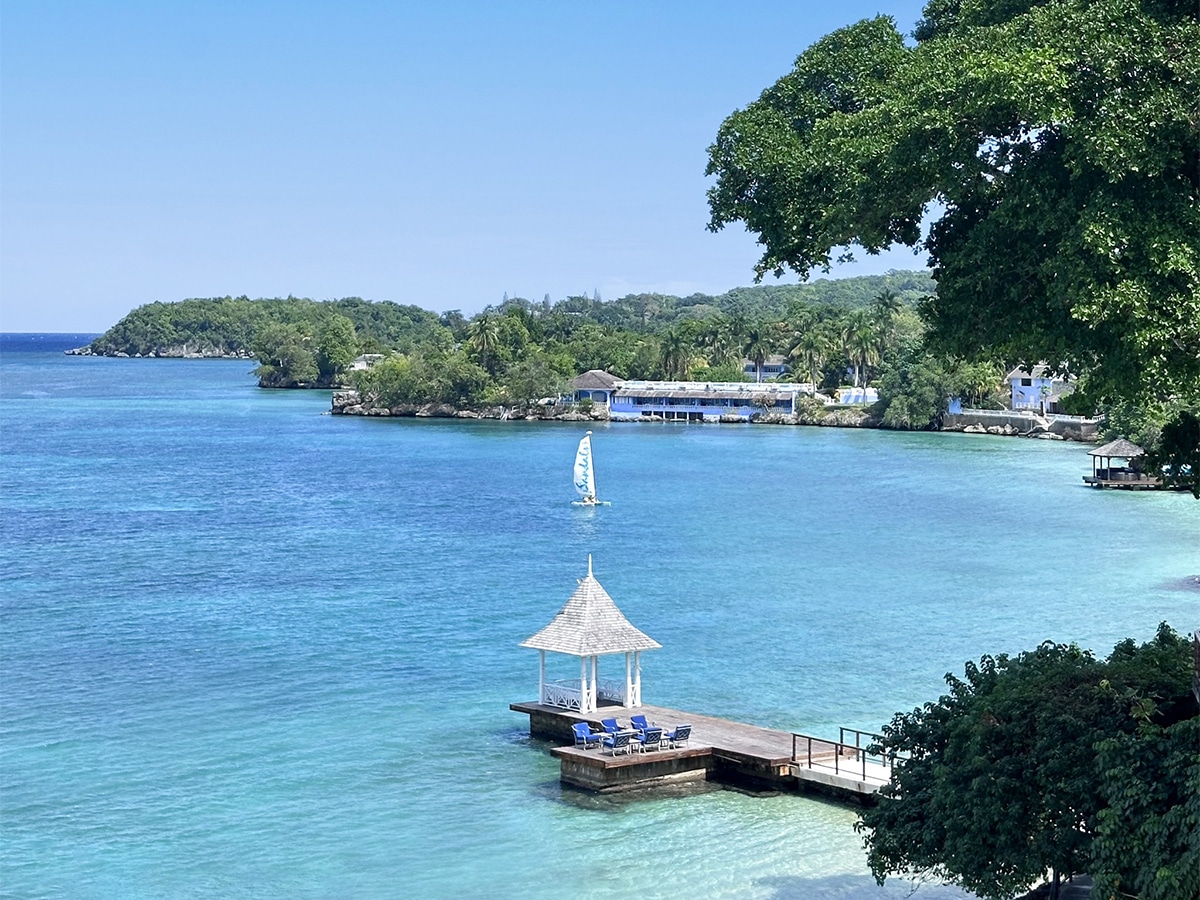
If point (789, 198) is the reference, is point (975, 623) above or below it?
below

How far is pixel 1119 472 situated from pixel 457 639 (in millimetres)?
42190

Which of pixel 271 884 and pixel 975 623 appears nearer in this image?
pixel 271 884

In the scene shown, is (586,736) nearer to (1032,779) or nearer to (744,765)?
(744,765)

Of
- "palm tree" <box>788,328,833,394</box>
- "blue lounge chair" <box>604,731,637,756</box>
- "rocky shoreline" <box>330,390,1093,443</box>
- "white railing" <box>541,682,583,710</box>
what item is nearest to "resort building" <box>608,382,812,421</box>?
"rocky shoreline" <box>330,390,1093,443</box>

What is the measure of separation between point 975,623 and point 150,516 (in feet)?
115

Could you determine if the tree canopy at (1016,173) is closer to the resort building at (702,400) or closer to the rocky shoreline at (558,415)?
the rocky shoreline at (558,415)

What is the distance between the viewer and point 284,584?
4288 cm

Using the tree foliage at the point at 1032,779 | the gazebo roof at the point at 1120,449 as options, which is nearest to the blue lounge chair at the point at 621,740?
the tree foliage at the point at 1032,779

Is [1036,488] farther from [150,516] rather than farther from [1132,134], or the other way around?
[1132,134]

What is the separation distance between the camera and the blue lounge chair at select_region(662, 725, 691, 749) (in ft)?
77.0

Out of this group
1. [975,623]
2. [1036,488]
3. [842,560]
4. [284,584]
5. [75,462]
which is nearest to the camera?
[975,623]

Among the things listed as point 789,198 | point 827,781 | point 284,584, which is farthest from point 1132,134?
point 284,584

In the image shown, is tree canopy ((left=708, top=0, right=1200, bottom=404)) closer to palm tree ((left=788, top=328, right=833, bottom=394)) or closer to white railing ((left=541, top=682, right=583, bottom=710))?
white railing ((left=541, top=682, right=583, bottom=710))

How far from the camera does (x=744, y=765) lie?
2305 centimetres
